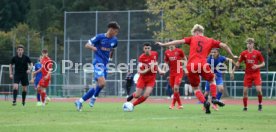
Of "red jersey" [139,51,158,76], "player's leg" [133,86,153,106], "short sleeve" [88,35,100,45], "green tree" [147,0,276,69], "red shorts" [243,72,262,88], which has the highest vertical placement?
"green tree" [147,0,276,69]

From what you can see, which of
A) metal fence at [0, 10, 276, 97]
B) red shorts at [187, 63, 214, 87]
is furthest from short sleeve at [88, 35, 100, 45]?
metal fence at [0, 10, 276, 97]

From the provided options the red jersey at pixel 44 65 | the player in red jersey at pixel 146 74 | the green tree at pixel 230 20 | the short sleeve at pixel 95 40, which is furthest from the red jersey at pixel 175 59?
the green tree at pixel 230 20

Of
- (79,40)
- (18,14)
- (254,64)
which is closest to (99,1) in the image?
(18,14)

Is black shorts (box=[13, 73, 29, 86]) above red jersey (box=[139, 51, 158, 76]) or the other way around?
the other way around

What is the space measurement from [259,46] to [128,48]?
953cm

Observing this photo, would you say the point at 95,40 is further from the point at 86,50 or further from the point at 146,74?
the point at 86,50

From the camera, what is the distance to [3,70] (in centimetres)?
4881

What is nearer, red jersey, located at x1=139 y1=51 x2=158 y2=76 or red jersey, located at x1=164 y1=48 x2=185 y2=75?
red jersey, located at x1=139 y1=51 x2=158 y2=76

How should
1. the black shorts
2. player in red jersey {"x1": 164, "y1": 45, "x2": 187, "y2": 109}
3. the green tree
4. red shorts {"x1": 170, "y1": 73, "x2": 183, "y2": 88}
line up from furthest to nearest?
the green tree, the black shorts, player in red jersey {"x1": 164, "y1": 45, "x2": 187, "y2": 109}, red shorts {"x1": 170, "y1": 73, "x2": 183, "y2": 88}

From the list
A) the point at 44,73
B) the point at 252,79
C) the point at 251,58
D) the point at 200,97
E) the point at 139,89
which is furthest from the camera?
the point at 44,73

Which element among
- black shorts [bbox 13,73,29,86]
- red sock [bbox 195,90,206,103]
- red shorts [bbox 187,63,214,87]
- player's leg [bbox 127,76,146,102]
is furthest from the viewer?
black shorts [bbox 13,73,29,86]

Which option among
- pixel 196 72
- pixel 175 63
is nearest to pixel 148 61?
pixel 175 63

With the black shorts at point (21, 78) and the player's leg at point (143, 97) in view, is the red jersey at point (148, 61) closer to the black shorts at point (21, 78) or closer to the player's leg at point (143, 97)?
the player's leg at point (143, 97)

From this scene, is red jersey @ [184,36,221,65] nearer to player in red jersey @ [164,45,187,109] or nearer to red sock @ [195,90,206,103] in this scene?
red sock @ [195,90,206,103]
